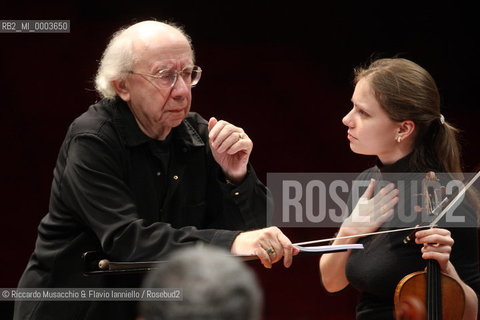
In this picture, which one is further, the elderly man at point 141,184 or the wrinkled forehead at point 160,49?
the wrinkled forehead at point 160,49

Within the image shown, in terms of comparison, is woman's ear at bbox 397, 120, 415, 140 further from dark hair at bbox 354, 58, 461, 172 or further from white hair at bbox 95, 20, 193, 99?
white hair at bbox 95, 20, 193, 99

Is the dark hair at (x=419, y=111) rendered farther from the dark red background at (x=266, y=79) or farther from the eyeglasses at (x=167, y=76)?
the dark red background at (x=266, y=79)

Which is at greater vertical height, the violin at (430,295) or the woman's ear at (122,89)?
the woman's ear at (122,89)

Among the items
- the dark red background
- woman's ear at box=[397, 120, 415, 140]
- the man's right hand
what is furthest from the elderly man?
the dark red background

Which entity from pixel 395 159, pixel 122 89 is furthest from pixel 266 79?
pixel 122 89

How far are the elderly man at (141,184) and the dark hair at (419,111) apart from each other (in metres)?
0.41

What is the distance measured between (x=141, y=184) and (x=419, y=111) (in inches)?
29.6

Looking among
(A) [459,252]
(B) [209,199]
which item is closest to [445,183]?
(A) [459,252]

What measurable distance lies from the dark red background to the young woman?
→ 3.36 feet

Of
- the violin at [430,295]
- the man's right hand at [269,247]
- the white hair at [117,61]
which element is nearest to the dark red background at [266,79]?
the white hair at [117,61]

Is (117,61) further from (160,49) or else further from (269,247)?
(269,247)

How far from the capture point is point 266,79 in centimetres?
325

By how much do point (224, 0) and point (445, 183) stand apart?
53.2 inches

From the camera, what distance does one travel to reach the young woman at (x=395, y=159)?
2027 mm
